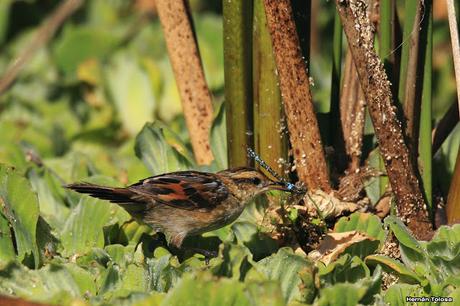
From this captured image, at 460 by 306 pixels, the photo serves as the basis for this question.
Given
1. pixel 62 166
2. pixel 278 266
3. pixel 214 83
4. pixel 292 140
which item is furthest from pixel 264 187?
pixel 214 83

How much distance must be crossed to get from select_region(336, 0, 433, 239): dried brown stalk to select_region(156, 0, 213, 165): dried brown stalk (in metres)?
0.99

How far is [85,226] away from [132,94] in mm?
2210

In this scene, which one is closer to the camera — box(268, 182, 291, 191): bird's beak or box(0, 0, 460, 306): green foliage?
box(0, 0, 460, 306): green foliage

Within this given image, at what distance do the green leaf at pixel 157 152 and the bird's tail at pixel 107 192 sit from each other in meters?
0.40

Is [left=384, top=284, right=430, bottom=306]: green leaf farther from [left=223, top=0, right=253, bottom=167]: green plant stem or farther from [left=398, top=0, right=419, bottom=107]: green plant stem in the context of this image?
[left=223, top=0, right=253, bottom=167]: green plant stem

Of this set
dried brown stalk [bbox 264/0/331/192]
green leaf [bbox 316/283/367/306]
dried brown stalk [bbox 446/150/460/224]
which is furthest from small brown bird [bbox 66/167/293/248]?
green leaf [bbox 316/283/367/306]

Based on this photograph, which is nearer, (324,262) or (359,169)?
(324,262)

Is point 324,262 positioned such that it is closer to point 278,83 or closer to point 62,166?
point 278,83

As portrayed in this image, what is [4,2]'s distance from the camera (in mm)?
7316

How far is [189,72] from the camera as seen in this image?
3.94m

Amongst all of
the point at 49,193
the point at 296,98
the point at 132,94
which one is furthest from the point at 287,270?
the point at 132,94

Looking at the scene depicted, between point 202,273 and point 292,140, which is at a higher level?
point 292,140

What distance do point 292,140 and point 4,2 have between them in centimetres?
454

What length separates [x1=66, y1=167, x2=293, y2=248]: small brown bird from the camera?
3.63 meters
